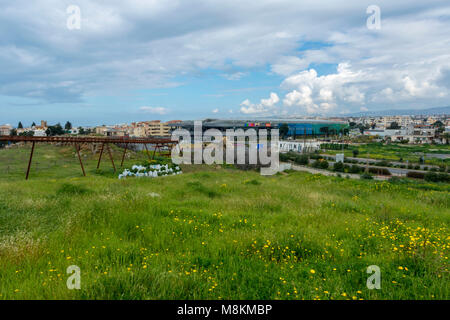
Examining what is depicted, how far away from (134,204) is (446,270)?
680 cm

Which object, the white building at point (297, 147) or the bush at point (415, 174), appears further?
the white building at point (297, 147)

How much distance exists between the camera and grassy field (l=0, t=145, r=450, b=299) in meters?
3.29

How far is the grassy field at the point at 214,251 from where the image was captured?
3289mm

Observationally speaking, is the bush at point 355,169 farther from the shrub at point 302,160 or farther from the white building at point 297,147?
the white building at point 297,147

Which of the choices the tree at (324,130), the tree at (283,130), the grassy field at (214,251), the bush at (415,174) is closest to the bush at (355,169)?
the bush at (415,174)

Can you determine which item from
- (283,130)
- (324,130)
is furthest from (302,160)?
(324,130)

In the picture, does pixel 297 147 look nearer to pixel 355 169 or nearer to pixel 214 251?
pixel 355 169

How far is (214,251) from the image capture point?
4617 millimetres

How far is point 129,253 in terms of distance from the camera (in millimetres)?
4391

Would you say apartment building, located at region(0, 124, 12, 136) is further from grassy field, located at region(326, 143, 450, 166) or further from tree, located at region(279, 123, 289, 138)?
grassy field, located at region(326, 143, 450, 166)

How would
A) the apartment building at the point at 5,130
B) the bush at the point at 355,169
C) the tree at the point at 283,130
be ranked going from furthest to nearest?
the tree at the point at 283,130 < the apartment building at the point at 5,130 < the bush at the point at 355,169

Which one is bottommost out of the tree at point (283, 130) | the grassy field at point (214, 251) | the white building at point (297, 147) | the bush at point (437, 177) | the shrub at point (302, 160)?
the bush at point (437, 177)
